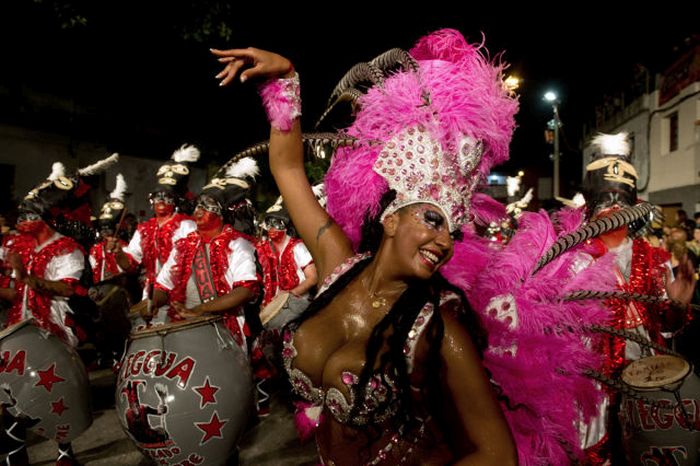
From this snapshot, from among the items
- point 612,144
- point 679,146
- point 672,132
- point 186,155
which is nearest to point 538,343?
point 612,144

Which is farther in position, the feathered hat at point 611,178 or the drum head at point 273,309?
the drum head at point 273,309

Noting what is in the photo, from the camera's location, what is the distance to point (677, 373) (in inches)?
117

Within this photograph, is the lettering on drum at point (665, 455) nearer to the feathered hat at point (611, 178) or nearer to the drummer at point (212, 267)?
the feathered hat at point (611, 178)

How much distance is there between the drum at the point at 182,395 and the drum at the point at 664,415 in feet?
7.95

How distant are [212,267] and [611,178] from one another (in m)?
3.67

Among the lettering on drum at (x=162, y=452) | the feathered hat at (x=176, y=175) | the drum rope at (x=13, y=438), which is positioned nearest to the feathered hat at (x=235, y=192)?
the feathered hat at (x=176, y=175)

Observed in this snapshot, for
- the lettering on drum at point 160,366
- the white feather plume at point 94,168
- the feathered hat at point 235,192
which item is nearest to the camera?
the lettering on drum at point 160,366

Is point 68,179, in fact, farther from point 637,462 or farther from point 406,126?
point 637,462

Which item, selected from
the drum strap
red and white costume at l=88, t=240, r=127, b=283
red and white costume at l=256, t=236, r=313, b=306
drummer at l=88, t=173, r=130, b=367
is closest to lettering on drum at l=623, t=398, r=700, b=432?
the drum strap

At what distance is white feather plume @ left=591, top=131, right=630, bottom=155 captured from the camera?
162 inches

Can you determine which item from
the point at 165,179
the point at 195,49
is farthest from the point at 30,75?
the point at 165,179

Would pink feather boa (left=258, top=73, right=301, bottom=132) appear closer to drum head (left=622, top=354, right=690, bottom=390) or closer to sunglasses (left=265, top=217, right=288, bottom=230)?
drum head (left=622, top=354, right=690, bottom=390)

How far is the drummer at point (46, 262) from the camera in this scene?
468 centimetres

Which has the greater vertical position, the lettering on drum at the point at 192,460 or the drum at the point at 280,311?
the drum at the point at 280,311
